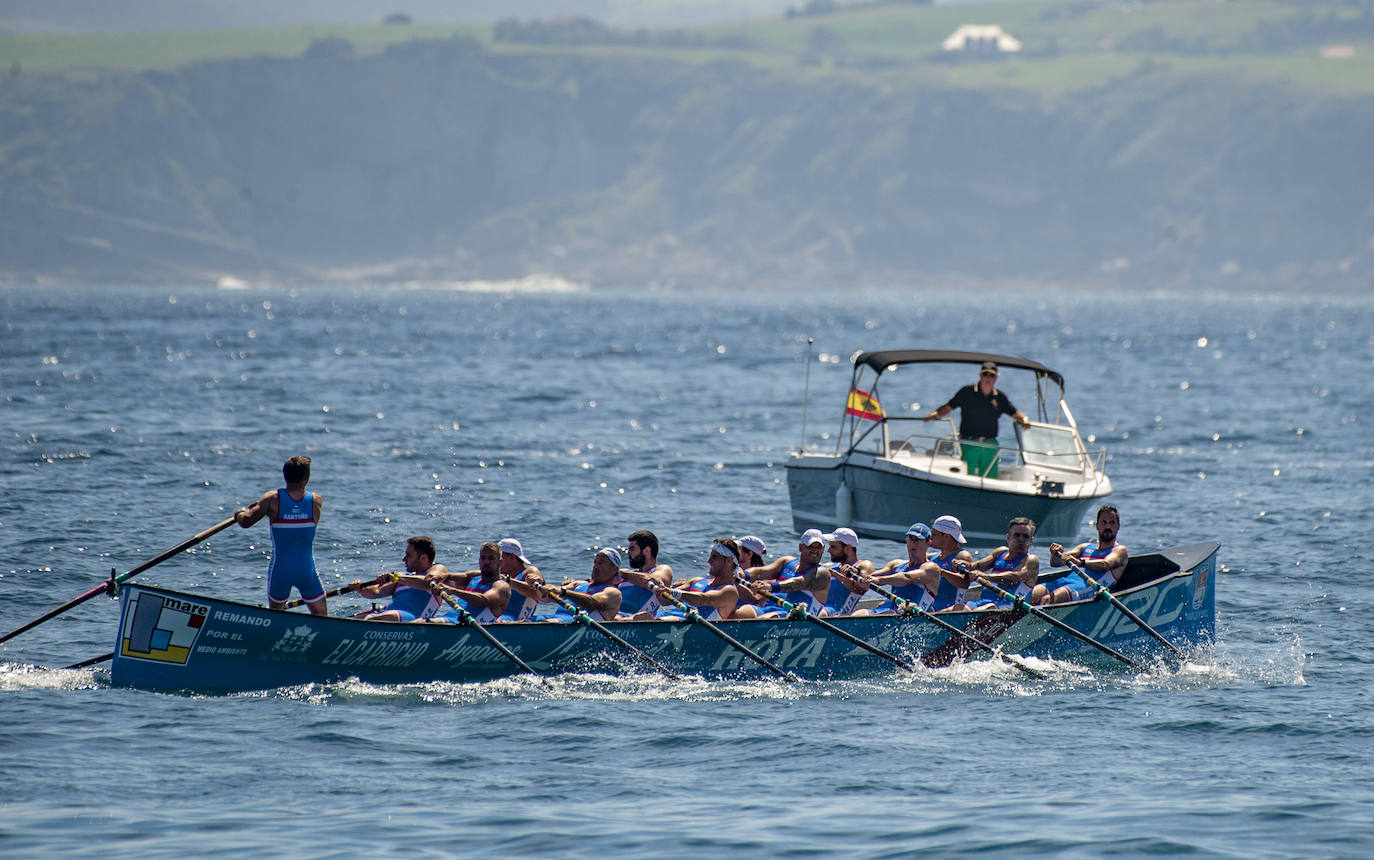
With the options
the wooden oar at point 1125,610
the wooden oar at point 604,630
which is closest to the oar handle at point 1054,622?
the wooden oar at point 1125,610

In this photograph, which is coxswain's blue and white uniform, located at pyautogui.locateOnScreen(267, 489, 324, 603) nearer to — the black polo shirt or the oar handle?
the oar handle

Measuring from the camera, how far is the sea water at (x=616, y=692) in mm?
13336

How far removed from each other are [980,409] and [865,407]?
1.83 m

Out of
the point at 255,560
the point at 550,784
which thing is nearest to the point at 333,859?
the point at 550,784

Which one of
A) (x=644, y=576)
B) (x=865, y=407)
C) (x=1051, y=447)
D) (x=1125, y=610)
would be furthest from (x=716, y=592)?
(x=1051, y=447)

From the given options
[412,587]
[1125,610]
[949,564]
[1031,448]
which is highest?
[1031,448]

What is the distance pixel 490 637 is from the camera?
17094 mm

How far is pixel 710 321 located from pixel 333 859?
387 feet

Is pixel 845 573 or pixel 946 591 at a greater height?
pixel 845 573

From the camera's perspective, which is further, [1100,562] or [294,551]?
[1100,562]

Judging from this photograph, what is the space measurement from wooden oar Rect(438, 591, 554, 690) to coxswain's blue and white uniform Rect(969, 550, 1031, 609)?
16.8ft

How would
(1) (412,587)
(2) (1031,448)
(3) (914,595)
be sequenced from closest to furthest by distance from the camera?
(1) (412,587) → (3) (914,595) → (2) (1031,448)

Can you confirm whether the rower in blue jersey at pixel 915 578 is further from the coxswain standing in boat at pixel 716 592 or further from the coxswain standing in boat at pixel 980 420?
the coxswain standing in boat at pixel 980 420

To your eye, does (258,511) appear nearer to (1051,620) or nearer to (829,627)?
(829,627)
